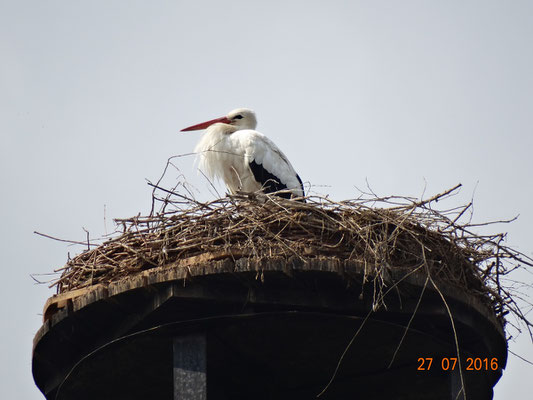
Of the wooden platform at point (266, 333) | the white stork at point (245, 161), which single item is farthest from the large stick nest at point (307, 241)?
the white stork at point (245, 161)

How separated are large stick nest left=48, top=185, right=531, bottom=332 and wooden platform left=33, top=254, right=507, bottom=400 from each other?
0.53 ft

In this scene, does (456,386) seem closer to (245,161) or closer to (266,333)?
(266,333)

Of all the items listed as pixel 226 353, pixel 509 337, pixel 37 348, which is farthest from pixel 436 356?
pixel 37 348

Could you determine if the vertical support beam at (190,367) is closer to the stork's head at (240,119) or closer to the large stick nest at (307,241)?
the large stick nest at (307,241)

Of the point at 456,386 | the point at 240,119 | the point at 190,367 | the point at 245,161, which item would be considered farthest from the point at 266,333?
the point at 240,119

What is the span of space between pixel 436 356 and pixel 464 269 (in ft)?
1.93

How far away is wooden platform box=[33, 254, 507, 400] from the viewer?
5.80 metres

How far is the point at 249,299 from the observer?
228 inches

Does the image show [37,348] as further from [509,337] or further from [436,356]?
[509,337]
